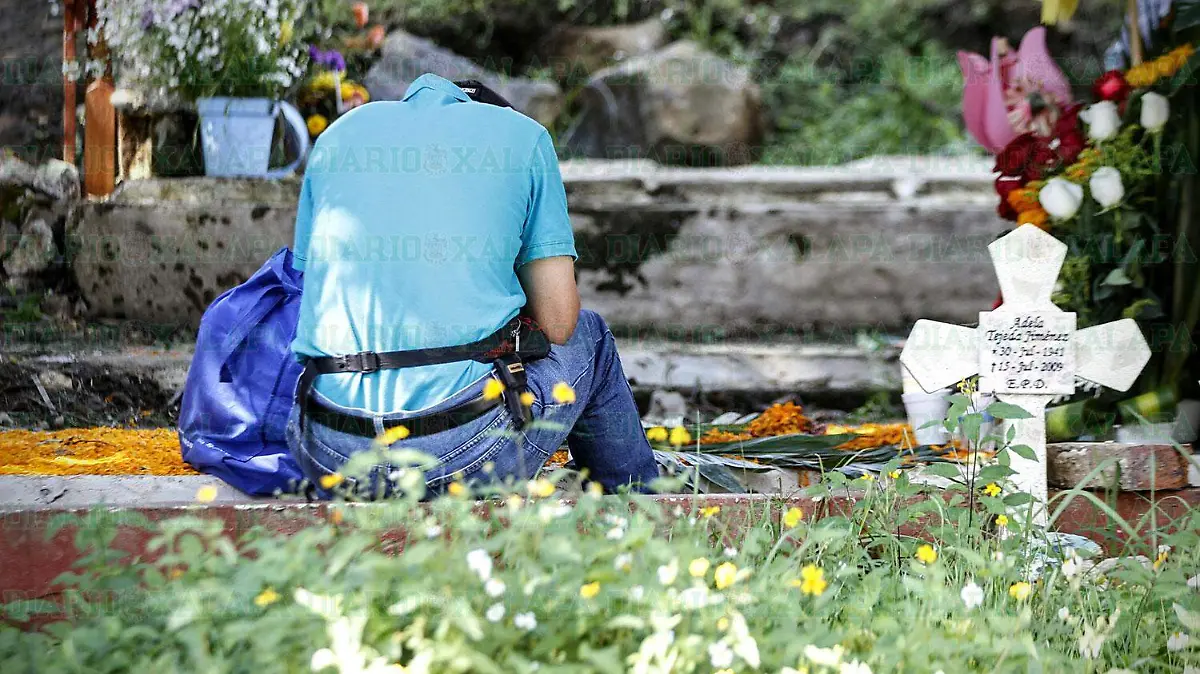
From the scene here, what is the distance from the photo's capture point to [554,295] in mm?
2555

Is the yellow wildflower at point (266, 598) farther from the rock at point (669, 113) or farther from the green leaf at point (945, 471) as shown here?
the rock at point (669, 113)

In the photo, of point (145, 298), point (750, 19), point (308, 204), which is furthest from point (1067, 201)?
point (750, 19)

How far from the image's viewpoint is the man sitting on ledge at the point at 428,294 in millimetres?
2391

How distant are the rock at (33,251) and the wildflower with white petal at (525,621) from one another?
11.4ft

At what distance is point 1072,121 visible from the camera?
3447mm

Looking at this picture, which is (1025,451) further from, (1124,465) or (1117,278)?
(1117,278)

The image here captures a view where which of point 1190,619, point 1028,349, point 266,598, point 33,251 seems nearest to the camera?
point 266,598

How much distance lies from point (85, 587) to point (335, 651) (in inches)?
21.5

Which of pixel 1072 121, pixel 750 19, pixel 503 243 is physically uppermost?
pixel 750 19

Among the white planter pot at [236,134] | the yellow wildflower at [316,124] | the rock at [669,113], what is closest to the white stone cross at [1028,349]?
the white planter pot at [236,134]

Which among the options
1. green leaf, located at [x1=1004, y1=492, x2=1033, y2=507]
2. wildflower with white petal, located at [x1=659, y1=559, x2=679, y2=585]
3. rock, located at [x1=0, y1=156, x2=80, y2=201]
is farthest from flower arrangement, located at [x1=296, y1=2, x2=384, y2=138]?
wildflower with white petal, located at [x1=659, y1=559, x2=679, y2=585]

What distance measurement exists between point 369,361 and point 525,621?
0.89 meters

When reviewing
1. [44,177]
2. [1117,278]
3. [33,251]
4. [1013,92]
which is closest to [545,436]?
[1117,278]

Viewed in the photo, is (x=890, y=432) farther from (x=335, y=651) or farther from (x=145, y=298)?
(x=145, y=298)
